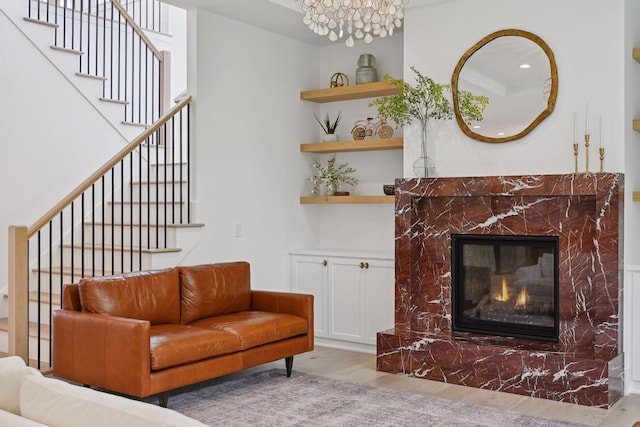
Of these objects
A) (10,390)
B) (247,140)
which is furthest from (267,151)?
(10,390)

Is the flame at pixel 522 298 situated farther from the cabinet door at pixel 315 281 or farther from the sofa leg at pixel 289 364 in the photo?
the cabinet door at pixel 315 281

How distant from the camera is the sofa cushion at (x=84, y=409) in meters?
1.55

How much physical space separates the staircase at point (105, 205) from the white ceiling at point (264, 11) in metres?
0.81

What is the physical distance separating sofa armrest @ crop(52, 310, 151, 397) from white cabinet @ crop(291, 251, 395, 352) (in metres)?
2.55

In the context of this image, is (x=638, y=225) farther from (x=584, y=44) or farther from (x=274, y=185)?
(x=274, y=185)

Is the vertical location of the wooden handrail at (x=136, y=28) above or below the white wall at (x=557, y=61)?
above

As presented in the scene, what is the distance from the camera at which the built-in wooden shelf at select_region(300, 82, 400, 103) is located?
20.4 feet

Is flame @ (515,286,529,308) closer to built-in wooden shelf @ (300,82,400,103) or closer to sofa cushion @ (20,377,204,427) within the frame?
built-in wooden shelf @ (300,82,400,103)

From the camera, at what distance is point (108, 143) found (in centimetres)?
685

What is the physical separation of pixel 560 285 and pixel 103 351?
10.4 feet

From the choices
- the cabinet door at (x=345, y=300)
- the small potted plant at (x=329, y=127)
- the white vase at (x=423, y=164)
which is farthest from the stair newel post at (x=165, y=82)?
the white vase at (x=423, y=164)

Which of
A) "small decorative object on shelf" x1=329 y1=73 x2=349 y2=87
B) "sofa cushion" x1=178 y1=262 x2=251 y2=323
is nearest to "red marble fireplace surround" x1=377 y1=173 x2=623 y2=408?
"sofa cushion" x1=178 y1=262 x2=251 y2=323

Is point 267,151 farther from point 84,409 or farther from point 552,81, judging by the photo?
point 84,409

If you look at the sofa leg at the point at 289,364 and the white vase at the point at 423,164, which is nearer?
the sofa leg at the point at 289,364
